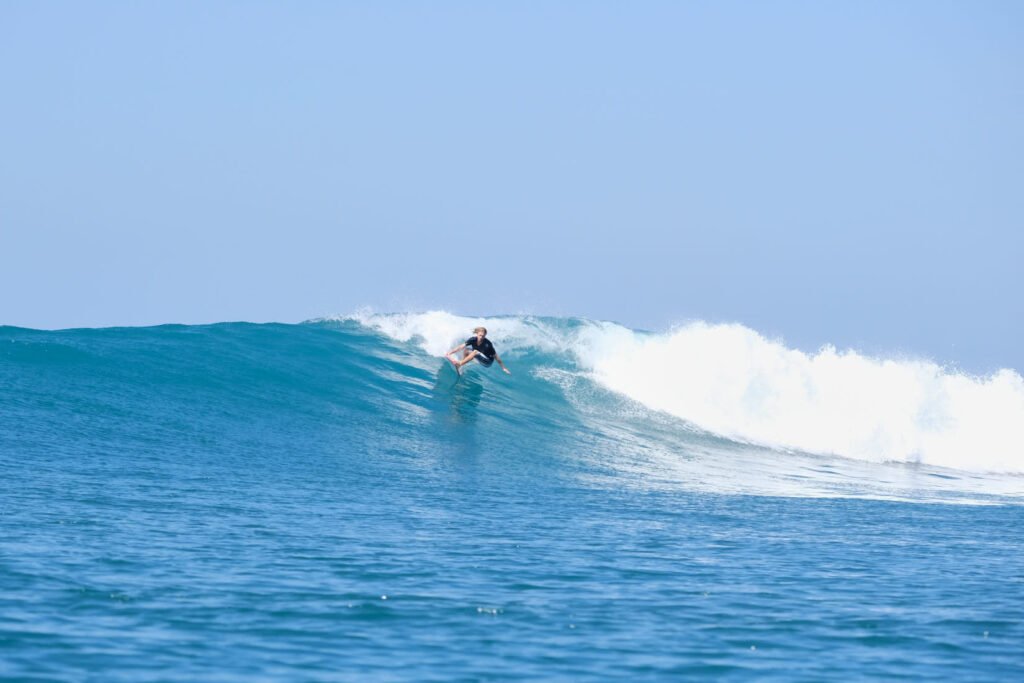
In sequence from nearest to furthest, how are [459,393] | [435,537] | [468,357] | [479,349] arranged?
[435,537]
[459,393]
[479,349]
[468,357]

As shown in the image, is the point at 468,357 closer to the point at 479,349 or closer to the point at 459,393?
the point at 479,349

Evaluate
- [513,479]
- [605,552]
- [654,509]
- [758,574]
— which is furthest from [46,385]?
[758,574]

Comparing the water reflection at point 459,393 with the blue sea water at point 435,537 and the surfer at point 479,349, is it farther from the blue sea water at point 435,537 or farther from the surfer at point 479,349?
the surfer at point 479,349

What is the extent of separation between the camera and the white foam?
2348cm

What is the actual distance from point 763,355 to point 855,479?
8465 mm

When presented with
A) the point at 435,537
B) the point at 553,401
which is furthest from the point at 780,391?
the point at 435,537

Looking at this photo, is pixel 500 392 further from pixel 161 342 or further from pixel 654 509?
pixel 654 509

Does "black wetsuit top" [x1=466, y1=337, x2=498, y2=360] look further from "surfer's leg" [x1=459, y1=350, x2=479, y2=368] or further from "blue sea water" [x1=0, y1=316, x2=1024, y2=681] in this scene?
"blue sea water" [x1=0, y1=316, x2=1024, y2=681]

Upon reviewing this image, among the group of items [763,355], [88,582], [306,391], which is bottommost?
[88,582]

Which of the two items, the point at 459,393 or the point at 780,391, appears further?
the point at 780,391

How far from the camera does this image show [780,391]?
82.3 ft

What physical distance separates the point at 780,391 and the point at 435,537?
54.1 feet

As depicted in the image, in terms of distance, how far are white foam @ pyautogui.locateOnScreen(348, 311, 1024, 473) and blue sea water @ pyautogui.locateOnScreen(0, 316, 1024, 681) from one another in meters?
1.89

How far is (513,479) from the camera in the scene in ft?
46.5
